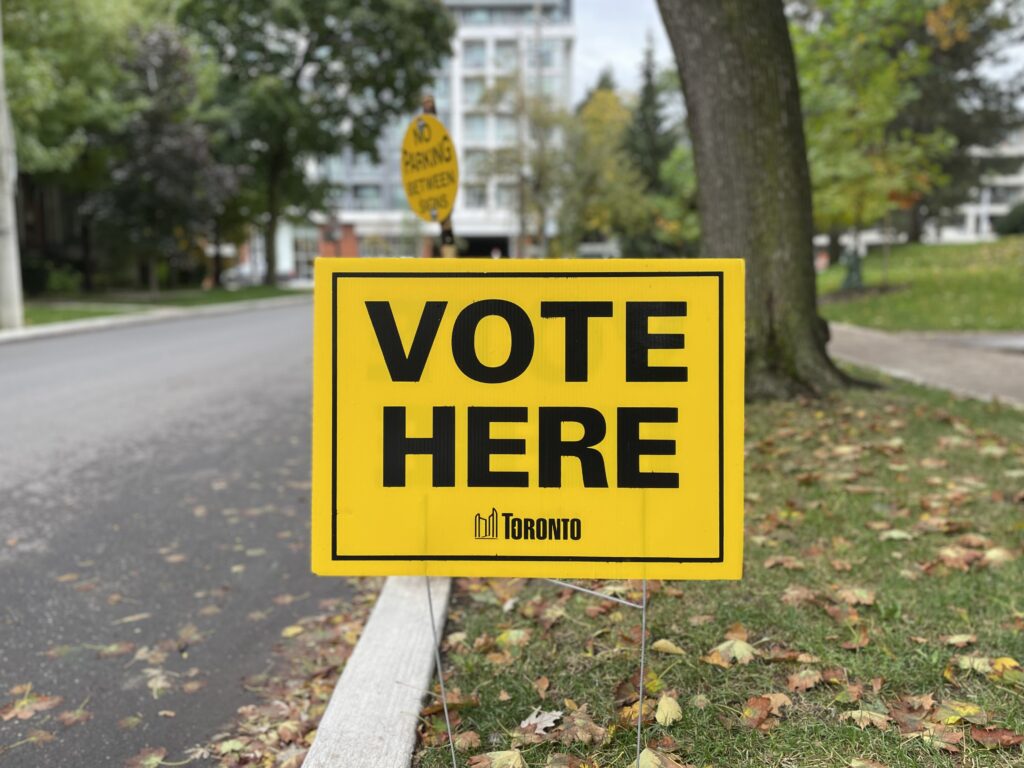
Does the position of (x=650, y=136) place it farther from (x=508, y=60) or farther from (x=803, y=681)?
(x=803, y=681)

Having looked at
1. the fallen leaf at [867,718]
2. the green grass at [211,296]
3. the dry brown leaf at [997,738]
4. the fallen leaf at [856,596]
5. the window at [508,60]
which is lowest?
the fallen leaf at [867,718]

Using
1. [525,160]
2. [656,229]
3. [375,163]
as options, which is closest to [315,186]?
[375,163]

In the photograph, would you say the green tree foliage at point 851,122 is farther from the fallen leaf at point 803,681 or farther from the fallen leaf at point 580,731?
the fallen leaf at point 580,731

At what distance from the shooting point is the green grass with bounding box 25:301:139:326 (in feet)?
68.2

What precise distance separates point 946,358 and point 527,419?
1060cm

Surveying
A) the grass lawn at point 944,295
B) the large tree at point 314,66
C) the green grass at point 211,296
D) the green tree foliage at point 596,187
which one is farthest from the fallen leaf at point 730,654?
the green tree foliage at point 596,187

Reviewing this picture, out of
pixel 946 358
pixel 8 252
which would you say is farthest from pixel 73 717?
pixel 8 252

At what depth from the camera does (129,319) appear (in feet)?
70.1

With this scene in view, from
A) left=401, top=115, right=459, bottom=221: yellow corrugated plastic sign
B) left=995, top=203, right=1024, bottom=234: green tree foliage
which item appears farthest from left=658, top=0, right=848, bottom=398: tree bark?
left=995, top=203, right=1024, bottom=234: green tree foliage

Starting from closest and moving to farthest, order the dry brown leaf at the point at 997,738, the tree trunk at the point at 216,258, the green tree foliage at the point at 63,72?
the dry brown leaf at the point at 997,738
the green tree foliage at the point at 63,72
the tree trunk at the point at 216,258

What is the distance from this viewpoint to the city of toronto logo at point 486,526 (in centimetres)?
244

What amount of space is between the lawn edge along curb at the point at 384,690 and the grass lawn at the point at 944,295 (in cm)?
1399

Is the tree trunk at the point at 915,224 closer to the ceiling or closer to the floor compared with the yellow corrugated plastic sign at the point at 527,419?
closer to the ceiling

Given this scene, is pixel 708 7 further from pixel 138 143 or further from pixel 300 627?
pixel 138 143
